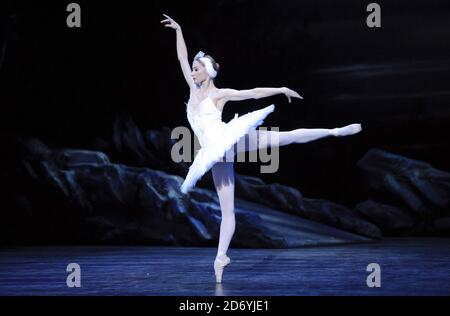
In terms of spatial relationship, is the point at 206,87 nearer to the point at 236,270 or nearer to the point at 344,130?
the point at 344,130

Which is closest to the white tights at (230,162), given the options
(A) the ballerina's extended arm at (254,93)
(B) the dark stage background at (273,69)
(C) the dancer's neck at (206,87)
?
(A) the ballerina's extended arm at (254,93)

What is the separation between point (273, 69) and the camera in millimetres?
7641

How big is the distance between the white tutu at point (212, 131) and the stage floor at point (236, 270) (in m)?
0.66

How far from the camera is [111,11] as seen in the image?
26.1 feet

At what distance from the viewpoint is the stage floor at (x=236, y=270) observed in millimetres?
3617

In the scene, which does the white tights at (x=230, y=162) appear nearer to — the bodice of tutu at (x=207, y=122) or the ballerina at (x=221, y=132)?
the ballerina at (x=221, y=132)

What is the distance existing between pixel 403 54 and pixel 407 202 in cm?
168

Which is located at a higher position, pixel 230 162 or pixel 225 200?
pixel 230 162

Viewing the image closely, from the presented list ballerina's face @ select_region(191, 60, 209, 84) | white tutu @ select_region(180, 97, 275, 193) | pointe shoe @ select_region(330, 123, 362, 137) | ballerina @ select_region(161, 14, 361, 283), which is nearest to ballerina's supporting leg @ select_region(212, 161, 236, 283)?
ballerina @ select_region(161, 14, 361, 283)

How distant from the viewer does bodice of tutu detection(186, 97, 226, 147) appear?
3.92 metres

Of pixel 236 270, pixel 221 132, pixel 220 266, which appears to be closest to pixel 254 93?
pixel 221 132

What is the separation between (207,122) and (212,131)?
0.07 metres

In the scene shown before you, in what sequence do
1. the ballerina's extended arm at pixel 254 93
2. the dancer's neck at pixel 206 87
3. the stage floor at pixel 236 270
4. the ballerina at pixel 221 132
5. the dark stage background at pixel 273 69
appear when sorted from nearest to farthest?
the stage floor at pixel 236 270, the ballerina's extended arm at pixel 254 93, the ballerina at pixel 221 132, the dancer's neck at pixel 206 87, the dark stage background at pixel 273 69
